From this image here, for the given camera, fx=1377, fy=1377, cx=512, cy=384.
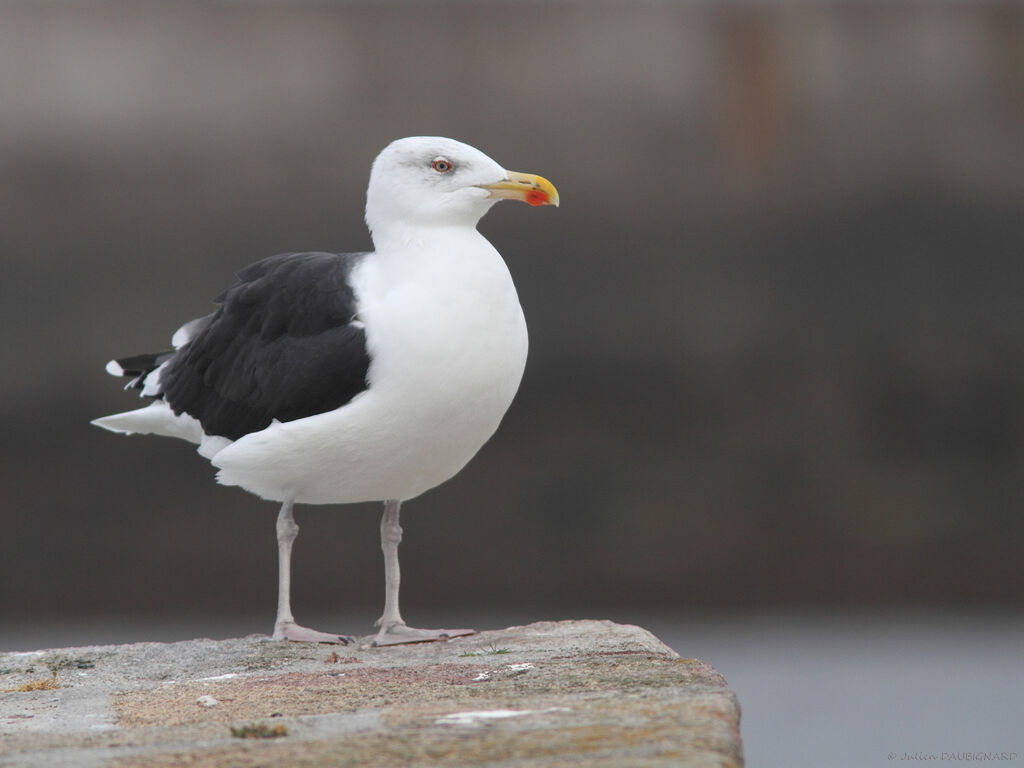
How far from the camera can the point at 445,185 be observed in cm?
584

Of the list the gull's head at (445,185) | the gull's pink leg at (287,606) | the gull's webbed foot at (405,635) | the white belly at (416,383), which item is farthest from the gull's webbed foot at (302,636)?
the gull's head at (445,185)

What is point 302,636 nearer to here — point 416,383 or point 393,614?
point 393,614

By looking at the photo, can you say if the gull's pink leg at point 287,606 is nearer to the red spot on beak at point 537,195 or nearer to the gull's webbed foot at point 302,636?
the gull's webbed foot at point 302,636

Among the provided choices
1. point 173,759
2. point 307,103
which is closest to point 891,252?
point 307,103

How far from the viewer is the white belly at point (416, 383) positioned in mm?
5430

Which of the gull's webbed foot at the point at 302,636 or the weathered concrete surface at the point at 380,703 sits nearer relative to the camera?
the weathered concrete surface at the point at 380,703

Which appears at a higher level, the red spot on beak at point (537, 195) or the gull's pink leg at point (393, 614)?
the red spot on beak at point (537, 195)

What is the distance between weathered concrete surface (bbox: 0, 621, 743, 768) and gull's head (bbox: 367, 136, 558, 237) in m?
1.81

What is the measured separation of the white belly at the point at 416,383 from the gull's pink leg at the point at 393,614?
1.86 ft

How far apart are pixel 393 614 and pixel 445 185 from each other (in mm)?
1911

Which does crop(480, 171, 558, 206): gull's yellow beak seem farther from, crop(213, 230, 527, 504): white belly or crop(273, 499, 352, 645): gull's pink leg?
crop(273, 499, 352, 645): gull's pink leg

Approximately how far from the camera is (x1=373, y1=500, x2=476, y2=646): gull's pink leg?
5.96 meters

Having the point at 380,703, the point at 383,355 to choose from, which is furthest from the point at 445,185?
the point at 380,703

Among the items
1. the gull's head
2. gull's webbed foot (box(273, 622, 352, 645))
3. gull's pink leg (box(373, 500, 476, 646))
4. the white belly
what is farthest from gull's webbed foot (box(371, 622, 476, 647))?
the gull's head
